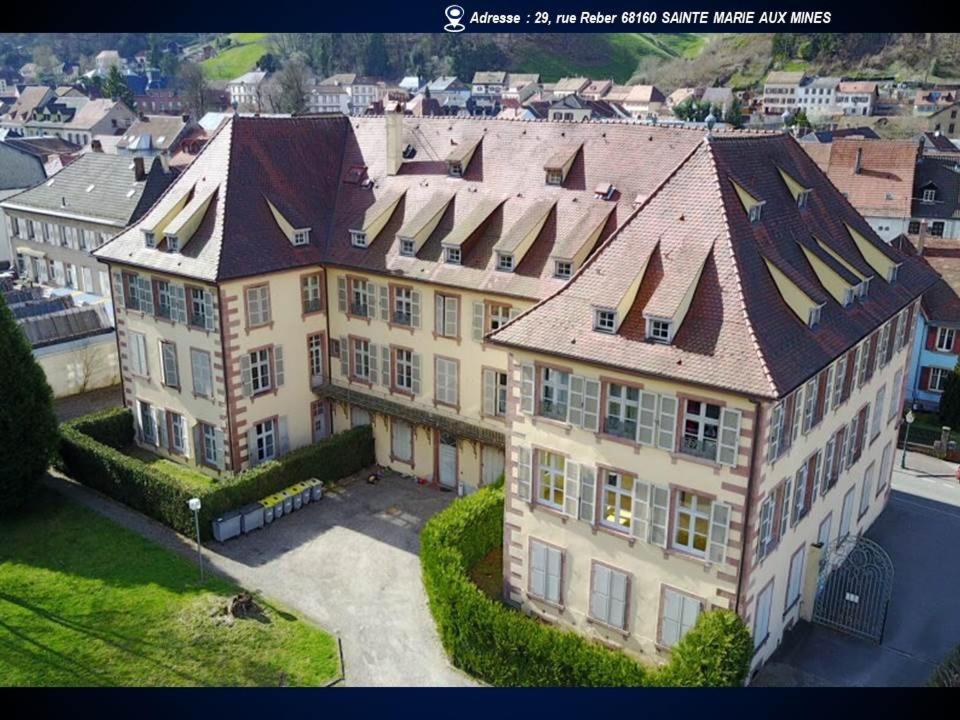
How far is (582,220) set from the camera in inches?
1297

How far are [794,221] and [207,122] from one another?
298ft

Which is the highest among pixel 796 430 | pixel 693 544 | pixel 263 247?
pixel 263 247

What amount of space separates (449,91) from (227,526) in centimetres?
15784

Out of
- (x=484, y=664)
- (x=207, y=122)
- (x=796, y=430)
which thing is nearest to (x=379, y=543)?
(x=484, y=664)

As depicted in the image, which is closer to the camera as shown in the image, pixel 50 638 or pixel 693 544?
pixel 693 544

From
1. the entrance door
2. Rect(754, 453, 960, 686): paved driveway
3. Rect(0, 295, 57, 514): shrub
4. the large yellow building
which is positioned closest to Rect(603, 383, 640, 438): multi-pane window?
the large yellow building

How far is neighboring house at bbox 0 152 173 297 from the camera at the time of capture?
2170 inches

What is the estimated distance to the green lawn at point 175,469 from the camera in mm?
35719

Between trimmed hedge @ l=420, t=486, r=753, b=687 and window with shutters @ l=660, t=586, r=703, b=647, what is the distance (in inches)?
23.6

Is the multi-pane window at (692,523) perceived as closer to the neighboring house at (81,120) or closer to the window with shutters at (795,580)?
the window with shutters at (795,580)

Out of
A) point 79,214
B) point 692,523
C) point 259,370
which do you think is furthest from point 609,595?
point 79,214

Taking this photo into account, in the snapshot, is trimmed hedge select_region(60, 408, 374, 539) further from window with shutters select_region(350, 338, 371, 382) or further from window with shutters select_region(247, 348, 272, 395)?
window with shutters select_region(247, 348, 272, 395)

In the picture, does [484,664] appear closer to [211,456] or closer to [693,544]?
[693,544]

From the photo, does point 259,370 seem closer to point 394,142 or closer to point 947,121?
point 394,142
